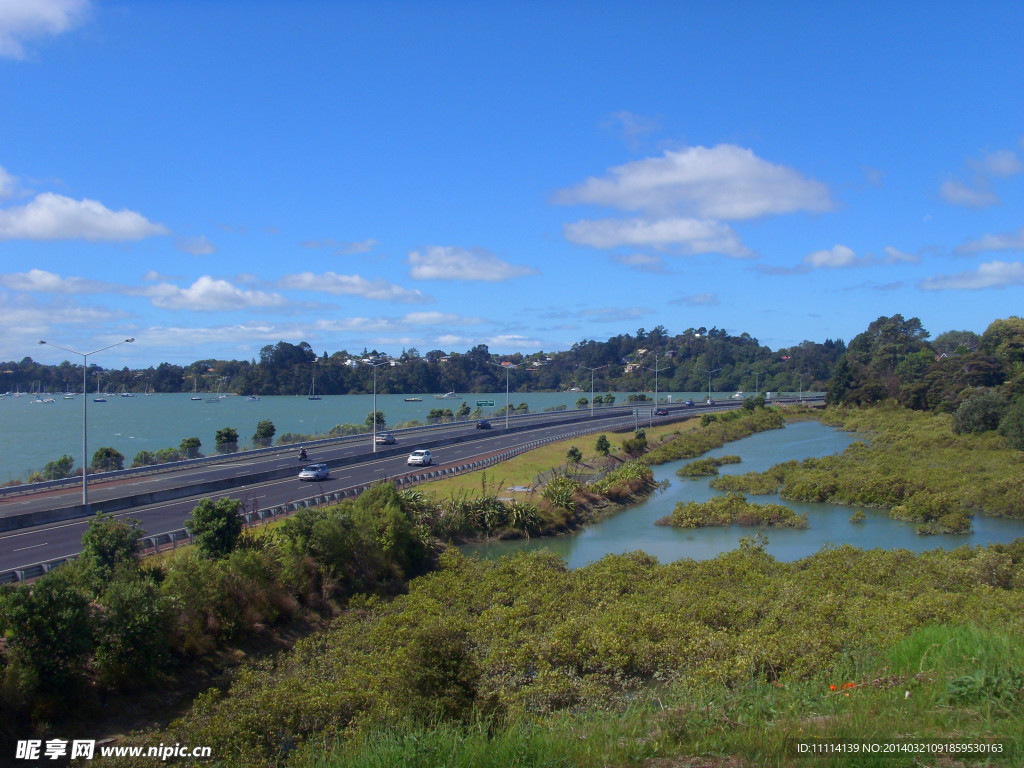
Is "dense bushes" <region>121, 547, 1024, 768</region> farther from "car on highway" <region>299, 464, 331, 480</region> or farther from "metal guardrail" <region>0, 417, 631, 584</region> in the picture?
"car on highway" <region>299, 464, 331, 480</region>

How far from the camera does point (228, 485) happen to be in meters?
45.6

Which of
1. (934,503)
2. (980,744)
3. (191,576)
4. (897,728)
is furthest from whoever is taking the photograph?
(934,503)

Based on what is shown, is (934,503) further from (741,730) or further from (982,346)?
(982,346)

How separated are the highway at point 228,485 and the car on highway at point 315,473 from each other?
0.59m

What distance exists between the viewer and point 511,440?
7738 centimetres

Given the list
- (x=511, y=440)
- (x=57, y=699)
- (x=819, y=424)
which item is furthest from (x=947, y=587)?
(x=819, y=424)

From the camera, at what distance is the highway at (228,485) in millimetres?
31766

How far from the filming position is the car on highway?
49031 millimetres

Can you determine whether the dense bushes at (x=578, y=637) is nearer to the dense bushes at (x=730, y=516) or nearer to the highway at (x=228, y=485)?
the highway at (x=228, y=485)

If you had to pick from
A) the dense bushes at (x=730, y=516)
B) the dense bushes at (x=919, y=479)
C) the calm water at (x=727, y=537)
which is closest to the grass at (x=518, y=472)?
the calm water at (x=727, y=537)

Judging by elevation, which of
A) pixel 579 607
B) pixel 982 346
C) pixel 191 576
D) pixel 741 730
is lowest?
pixel 579 607

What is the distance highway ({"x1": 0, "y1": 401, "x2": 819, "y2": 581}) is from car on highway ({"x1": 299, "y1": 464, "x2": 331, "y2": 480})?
593 mm

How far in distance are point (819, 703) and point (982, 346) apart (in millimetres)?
157949

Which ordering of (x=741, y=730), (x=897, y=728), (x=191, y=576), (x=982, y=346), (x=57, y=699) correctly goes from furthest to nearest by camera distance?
(x=982, y=346) < (x=191, y=576) < (x=57, y=699) < (x=741, y=730) < (x=897, y=728)
